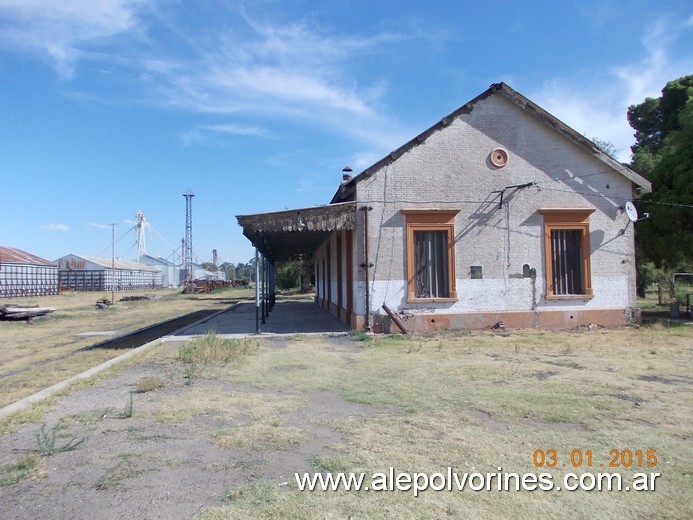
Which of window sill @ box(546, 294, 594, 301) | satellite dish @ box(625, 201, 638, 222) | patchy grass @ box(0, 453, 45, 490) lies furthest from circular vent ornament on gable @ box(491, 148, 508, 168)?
patchy grass @ box(0, 453, 45, 490)

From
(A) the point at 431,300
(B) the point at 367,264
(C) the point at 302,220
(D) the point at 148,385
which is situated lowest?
(D) the point at 148,385

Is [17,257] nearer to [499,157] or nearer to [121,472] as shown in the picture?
[499,157]

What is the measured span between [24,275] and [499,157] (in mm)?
Result: 42448

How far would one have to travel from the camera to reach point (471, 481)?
3912 mm

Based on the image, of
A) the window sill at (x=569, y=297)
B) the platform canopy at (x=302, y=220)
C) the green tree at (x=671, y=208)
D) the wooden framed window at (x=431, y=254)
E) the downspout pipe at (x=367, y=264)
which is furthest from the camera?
the green tree at (x=671, y=208)

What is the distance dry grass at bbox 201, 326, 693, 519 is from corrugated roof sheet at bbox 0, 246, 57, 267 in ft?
130

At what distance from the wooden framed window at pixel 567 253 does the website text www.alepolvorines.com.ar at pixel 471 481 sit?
1047cm

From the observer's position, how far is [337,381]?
770 cm

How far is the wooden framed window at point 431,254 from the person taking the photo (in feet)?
43.5

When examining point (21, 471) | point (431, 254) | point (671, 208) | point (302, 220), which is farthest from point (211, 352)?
point (671, 208)

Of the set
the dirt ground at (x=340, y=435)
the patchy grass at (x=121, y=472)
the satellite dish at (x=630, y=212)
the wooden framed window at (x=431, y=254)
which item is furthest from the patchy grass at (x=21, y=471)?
the satellite dish at (x=630, y=212)

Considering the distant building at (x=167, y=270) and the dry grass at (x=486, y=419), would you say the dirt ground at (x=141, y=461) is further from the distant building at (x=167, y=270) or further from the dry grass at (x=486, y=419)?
the distant building at (x=167, y=270)

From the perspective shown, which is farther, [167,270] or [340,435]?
[167,270]

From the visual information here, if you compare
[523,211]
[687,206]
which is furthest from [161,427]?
[687,206]
